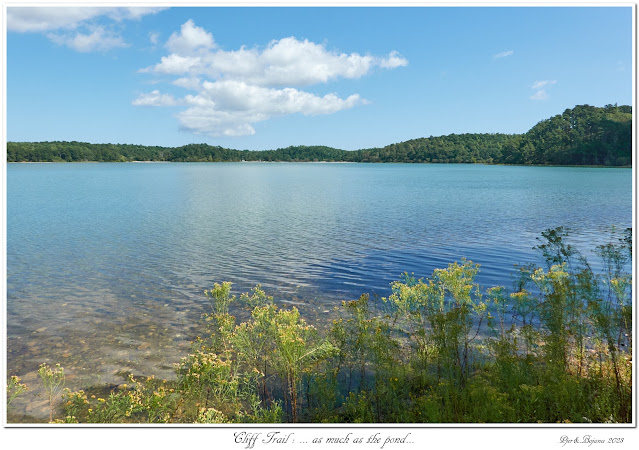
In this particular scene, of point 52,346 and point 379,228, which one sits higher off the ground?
point 379,228

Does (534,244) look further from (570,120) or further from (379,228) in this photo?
(570,120)

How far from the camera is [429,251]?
68.5ft

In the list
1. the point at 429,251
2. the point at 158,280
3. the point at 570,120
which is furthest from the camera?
the point at 570,120

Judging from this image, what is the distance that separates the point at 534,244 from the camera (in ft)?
72.6

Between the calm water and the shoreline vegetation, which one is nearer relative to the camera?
the shoreline vegetation

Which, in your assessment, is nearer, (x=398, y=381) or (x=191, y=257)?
(x=398, y=381)

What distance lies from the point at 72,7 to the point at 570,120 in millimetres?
143500

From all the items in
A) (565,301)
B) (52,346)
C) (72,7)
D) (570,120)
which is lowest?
(52,346)

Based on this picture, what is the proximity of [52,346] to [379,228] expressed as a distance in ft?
68.0

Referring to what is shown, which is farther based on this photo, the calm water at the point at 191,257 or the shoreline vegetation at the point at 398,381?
the calm water at the point at 191,257

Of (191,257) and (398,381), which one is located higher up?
(191,257)

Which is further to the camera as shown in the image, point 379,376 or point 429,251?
point 429,251
